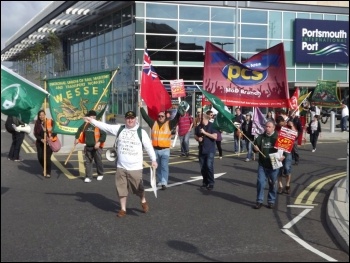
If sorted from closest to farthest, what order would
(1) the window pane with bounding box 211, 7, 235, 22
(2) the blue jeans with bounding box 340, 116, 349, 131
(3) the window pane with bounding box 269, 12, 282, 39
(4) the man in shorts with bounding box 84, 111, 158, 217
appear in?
(4) the man in shorts with bounding box 84, 111, 158, 217 < (2) the blue jeans with bounding box 340, 116, 349, 131 < (1) the window pane with bounding box 211, 7, 235, 22 < (3) the window pane with bounding box 269, 12, 282, 39

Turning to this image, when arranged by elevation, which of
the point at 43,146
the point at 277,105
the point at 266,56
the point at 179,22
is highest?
the point at 179,22

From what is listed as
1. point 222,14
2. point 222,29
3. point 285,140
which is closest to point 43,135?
point 285,140

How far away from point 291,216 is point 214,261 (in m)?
2.65

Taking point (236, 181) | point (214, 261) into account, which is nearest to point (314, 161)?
point (236, 181)

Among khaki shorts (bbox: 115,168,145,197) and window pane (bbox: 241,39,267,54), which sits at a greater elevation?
window pane (bbox: 241,39,267,54)

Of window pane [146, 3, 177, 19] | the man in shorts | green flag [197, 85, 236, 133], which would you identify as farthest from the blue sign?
the man in shorts

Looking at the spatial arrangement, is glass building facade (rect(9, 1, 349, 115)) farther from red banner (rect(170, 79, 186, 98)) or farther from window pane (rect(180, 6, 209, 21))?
red banner (rect(170, 79, 186, 98))

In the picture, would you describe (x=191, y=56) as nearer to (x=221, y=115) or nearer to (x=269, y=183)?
(x=221, y=115)

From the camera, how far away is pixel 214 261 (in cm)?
564

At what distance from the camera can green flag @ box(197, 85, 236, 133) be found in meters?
9.98

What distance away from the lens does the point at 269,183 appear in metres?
8.50

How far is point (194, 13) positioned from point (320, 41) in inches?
382

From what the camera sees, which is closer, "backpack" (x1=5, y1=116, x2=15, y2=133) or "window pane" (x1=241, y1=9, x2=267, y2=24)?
"backpack" (x1=5, y1=116, x2=15, y2=133)

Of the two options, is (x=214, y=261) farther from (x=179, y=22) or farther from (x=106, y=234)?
(x=179, y=22)
